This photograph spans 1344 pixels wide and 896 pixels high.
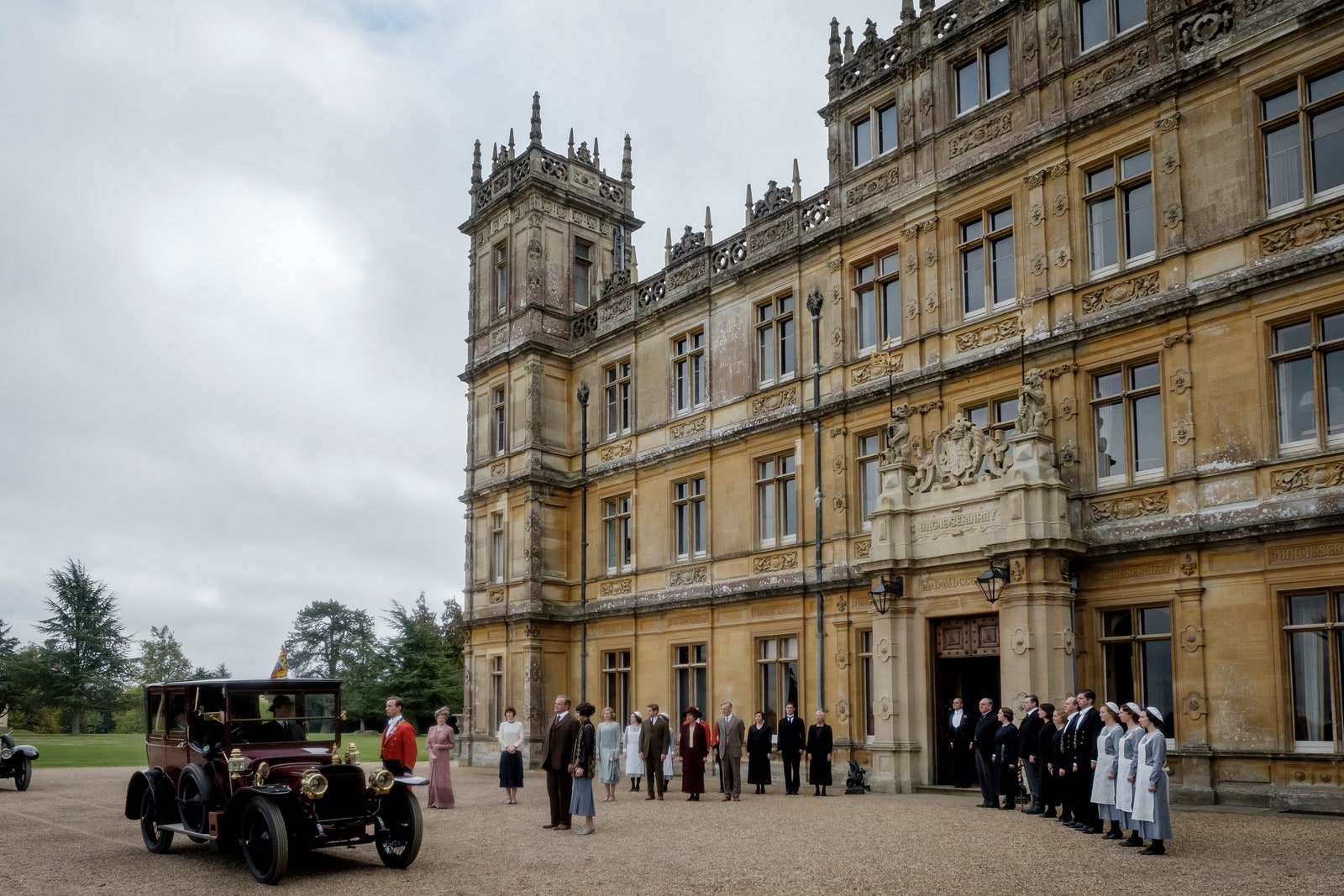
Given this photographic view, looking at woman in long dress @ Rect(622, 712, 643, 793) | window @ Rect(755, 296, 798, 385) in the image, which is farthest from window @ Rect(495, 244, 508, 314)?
woman in long dress @ Rect(622, 712, 643, 793)

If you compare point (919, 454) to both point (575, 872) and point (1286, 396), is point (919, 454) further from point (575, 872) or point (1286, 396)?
point (575, 872)

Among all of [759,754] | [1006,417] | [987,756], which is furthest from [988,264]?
[759,754]

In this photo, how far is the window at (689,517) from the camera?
1046 inches

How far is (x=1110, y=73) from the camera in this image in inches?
742

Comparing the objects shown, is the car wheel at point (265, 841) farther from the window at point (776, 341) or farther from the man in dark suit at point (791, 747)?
the window at point (776, 341)

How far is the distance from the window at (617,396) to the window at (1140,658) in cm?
1416

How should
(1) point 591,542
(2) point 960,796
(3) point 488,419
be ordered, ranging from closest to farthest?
(2) point 960,796
(1) point 591,542
(3) point 488,419

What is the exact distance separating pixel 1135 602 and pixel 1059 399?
3.58 metres

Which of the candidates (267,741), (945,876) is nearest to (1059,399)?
(945,876)

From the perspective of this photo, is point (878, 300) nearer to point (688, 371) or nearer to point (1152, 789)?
point (688, 371)

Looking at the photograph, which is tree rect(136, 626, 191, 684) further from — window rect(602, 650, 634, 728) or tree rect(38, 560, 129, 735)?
window rect(602, 650, 634, 728)

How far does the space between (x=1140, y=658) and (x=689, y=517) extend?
38.0 ft

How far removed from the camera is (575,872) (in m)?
11.2

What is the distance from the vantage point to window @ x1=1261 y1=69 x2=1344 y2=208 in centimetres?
1609
